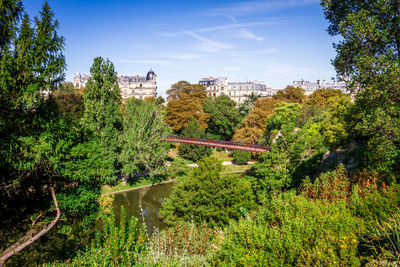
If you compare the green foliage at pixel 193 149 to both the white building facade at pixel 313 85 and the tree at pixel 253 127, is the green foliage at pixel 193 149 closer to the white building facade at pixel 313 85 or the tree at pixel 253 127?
the tree at pixel 253 127

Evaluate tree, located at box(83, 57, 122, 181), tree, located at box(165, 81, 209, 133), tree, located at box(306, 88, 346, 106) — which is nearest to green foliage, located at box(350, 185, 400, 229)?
tree, located at box(83, 57, 122, 181)

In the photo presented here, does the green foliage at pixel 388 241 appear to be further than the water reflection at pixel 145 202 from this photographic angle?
No

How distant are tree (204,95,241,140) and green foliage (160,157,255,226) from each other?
33.6 meters

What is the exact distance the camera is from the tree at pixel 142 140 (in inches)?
1211

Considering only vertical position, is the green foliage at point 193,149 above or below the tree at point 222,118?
below

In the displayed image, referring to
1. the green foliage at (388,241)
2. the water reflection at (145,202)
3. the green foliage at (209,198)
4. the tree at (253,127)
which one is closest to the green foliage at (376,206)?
the green foliage at (388,241)

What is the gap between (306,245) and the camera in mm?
5719

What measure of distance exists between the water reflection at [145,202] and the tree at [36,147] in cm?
943

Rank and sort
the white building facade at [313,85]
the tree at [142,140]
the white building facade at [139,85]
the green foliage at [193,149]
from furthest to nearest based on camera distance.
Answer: the white building facade at [313,85] → the white building facade at [139,85] → the green foliage at [193,149] → the tree at [142,140]

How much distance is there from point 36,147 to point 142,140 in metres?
22.2

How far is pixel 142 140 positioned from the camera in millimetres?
32281

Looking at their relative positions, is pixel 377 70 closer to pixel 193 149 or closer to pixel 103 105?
pixel 103 105

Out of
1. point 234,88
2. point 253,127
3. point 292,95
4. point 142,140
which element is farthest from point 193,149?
point 234,88

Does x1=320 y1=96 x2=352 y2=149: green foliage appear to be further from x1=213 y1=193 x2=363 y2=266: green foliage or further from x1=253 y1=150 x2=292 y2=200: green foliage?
x1=213 y1=193 x2=363 y2=266: green foliage
